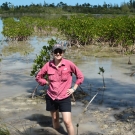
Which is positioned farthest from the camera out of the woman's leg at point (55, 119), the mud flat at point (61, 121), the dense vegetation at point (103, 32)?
the dense vegetation at point (103, 32)

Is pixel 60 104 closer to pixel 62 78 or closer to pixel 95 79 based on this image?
pixel 62 78

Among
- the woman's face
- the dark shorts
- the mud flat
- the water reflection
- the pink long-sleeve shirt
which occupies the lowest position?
the mud flat

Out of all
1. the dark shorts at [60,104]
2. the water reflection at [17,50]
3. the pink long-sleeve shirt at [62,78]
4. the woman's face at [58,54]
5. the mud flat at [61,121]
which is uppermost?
the woman's face at [58,54]

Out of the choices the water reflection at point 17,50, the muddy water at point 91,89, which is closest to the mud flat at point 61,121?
the muddy water at point 91,89

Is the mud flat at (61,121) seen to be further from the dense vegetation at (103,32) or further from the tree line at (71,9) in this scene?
the tree line at (71,9)

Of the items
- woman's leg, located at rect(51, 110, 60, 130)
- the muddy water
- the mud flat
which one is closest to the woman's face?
woman's leg, located at rect(51, 110, 60, 130)

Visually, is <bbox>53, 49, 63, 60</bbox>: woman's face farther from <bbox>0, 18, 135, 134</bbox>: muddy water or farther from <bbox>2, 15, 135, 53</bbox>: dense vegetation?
<bbox>2, 15, 135, 53</bbox>: dense vegetation

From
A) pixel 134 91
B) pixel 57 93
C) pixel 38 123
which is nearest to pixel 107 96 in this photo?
pixel 134 91

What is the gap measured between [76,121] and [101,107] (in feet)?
2.81

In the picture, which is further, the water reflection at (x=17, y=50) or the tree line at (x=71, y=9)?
the tree line at (x=71, y=9)

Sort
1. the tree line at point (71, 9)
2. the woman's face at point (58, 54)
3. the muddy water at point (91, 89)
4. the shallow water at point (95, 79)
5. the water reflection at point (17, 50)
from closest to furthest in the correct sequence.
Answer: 1. the woman's face at point (58, 54)
2. the muddy water at point (91, 89)
3. the shallow water at point (95, 79)
4. the water reflection at point (17, 50)
5. the tree line at point (71, 9)

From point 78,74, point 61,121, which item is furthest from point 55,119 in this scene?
point 78,74

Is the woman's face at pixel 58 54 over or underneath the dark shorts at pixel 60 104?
over

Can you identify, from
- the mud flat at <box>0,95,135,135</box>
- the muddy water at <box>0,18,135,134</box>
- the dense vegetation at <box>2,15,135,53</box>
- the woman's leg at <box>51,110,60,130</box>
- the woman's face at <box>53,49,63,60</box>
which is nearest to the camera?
the woman's face at <box>53,49,63,60</box>
